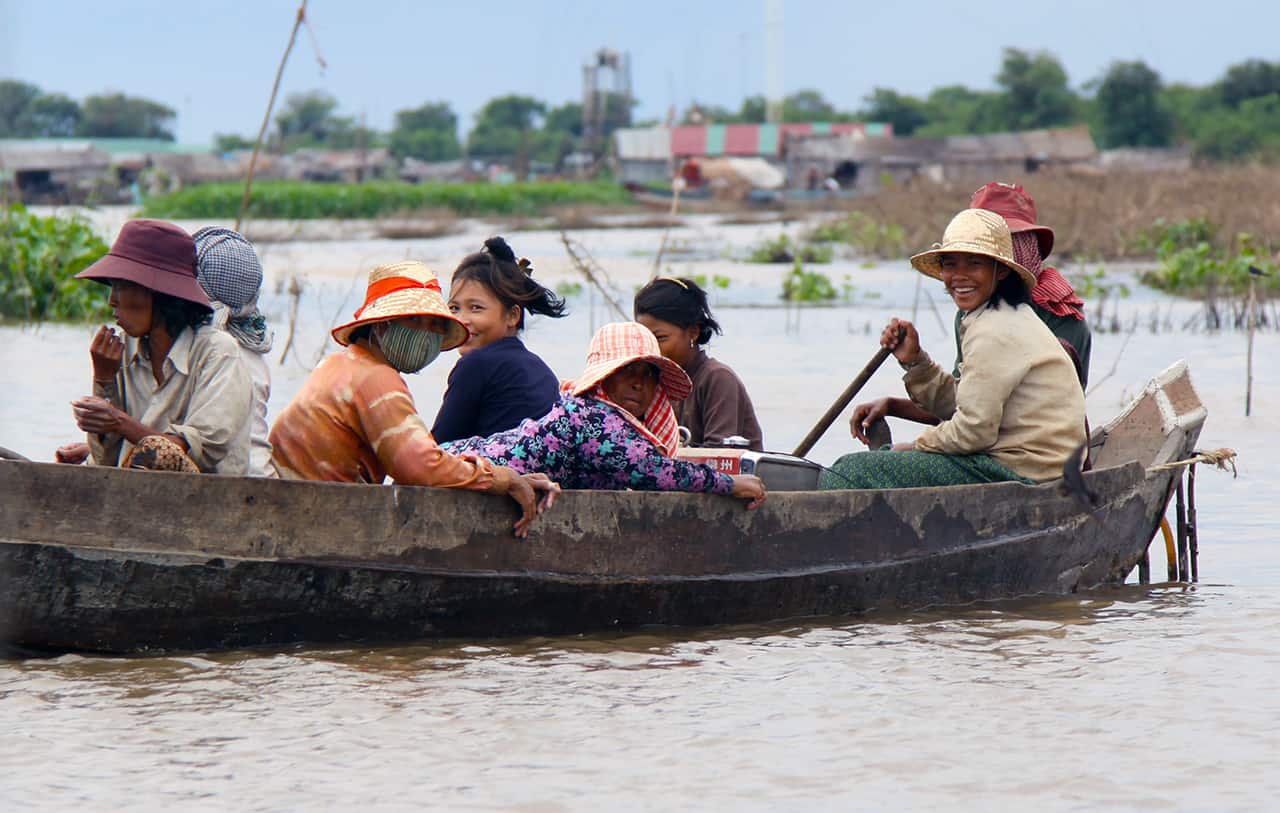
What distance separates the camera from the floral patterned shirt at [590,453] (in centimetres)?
423

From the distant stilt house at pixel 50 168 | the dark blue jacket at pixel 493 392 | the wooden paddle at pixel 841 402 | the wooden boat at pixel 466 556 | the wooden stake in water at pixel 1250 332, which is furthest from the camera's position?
the distant stilt house at pixel 50 168

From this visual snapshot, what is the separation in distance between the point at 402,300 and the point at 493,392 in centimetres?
57

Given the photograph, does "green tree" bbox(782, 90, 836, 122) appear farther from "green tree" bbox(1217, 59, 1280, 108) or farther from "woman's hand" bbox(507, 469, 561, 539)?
"woman's hand" bbox(507, 469, 561, 539)

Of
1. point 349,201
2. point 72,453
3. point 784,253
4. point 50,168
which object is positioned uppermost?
point 50,168

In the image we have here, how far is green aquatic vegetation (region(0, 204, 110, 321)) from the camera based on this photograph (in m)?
12.4

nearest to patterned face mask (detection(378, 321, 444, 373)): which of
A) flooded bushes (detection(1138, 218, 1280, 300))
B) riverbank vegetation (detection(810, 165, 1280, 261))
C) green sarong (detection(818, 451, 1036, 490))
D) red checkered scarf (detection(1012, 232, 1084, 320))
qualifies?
green sarong (detection(818, 451, 1036, 490))

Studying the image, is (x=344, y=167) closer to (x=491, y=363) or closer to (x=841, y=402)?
(x=841, y=402)

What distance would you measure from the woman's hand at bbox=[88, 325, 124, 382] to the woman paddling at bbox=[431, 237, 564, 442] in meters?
0.95

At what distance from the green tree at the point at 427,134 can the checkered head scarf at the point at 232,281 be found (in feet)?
247

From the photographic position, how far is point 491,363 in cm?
455

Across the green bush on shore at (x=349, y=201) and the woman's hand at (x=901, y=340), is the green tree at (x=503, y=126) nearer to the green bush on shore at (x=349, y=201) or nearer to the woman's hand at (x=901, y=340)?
→ the green bush on shore at (x=349, y=201)

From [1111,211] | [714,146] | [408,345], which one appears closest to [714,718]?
[408,345]

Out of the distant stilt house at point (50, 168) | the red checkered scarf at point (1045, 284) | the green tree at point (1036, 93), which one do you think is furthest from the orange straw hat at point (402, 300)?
the green tree at point (1036, 93)

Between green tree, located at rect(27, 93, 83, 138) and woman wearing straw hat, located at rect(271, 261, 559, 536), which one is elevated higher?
green tree, located at rect(27, 93, 83, 138)
